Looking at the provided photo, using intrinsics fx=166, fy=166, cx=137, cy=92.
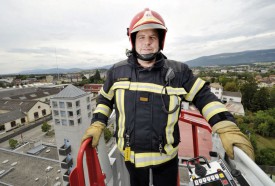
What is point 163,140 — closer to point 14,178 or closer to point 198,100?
point 198,100

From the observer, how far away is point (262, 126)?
17.3 metres

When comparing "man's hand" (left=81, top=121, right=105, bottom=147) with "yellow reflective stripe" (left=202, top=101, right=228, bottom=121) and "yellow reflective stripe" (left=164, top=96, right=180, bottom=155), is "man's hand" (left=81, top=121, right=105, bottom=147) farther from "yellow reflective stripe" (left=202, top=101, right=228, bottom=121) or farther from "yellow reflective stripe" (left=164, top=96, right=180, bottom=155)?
"yellow reflective stripe" (left=202, top=101, right=228, bottom=121)

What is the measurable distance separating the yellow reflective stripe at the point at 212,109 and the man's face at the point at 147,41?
732 mm

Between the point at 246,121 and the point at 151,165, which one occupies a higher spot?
the point at 151,165

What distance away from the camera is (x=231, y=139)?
3.95 feet

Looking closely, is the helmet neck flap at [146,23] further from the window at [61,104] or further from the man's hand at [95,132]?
the window at [61,104]

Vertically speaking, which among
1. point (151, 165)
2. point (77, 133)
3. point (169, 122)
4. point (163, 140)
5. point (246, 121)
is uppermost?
point (169, 122)

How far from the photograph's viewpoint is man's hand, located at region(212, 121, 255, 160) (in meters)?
1.16

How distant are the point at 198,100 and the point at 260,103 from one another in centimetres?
3112

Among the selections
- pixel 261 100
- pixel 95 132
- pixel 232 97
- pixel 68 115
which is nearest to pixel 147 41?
pixel 95 132

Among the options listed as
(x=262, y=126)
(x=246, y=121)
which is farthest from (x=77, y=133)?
(x=246, y=121)

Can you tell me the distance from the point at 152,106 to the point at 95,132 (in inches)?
22.8

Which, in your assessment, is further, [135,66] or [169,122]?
[135,66]

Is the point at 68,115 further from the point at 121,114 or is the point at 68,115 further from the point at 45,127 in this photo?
the point at 45,127
